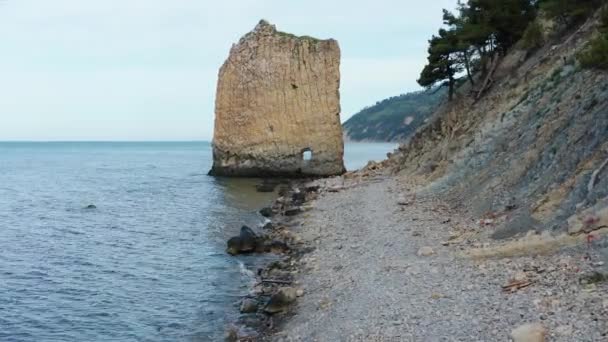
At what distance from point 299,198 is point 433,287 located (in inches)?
901

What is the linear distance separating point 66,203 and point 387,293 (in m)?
33.7

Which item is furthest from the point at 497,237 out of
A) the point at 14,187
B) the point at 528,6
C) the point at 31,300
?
the point at 14,187

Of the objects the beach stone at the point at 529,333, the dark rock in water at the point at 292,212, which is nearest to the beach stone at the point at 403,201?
the dark rock in water at the point at 292,212

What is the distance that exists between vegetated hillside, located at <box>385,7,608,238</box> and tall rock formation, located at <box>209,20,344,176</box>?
1840 centimetres

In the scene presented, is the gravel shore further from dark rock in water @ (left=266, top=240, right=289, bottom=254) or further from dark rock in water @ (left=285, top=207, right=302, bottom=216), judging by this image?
dark rock in water @ (left=285, top=207, right=302, bottom=216)

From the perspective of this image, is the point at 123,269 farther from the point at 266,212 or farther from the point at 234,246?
the point at 266,212

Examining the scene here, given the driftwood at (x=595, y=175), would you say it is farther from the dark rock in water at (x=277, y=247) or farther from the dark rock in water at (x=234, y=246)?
the dark rock in water at (x=234, y=246)

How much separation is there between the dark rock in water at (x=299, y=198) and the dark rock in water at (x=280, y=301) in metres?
18.4

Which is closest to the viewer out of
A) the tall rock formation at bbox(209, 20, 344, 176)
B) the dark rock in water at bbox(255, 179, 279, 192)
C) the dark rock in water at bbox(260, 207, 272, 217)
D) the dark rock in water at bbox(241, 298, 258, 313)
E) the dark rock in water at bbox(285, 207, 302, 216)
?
the dark rock in water at bbox(241, 298, 258, 313)

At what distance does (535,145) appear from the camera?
20297 millimetres

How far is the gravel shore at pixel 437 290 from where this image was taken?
10.2 meters

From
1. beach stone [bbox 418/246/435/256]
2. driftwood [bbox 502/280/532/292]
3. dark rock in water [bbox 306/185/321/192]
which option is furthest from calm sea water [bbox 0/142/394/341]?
driftwood [bbox 502/280/532/292]

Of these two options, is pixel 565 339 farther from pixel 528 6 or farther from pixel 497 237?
pixel 528 6

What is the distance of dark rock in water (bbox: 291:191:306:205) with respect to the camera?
1361 inches
